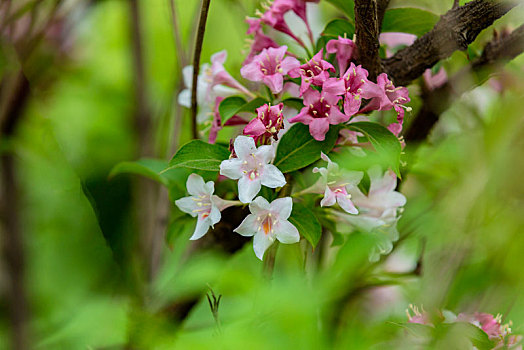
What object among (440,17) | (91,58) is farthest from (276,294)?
(91,58)

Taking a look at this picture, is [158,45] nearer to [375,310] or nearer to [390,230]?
[375,310]

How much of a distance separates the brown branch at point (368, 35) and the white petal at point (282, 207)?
158 mm

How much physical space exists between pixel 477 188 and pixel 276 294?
182mm

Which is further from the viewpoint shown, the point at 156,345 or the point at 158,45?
the point at 158,45

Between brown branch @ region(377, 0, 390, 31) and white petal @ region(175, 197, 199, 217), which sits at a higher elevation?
brown branch @ region(377, 0, 390, 31)

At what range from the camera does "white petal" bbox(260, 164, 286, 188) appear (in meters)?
0.52

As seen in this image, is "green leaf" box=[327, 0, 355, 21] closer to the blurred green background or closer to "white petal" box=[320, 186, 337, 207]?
the blurred green background

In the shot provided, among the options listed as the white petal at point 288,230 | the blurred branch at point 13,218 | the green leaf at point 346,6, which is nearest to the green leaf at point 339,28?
the green leaf at point 346,6

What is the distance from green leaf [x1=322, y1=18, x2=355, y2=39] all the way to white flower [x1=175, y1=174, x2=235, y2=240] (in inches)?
8.4

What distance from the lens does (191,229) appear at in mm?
894

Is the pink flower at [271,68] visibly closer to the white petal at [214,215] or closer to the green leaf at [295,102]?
the green leaf at [295,102]

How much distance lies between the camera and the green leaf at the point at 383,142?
1.66 ft

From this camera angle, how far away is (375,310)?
102 centimetres

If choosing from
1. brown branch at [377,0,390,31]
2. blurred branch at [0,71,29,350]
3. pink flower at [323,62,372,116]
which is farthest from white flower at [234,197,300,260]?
blurred branch at [0,71,29,350]
